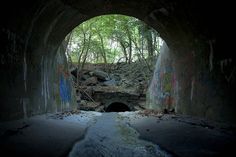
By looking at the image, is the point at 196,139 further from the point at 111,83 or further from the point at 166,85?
the point at 111,83

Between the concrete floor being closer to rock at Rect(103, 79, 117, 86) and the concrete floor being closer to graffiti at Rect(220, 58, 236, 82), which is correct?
graffiti at Rect(220, 58, 236, 82)

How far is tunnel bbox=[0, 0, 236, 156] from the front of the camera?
5516mm

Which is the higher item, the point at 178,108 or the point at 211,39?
the point at 211,39

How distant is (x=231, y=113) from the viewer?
5.66m

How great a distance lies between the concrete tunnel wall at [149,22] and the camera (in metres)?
5.68

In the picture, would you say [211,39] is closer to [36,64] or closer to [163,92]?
[36,64]

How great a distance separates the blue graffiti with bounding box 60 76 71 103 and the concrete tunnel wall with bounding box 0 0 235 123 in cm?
167

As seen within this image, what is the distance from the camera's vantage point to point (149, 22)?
31.6 ft

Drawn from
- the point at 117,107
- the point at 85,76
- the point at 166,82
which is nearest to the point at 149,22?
the point at 166,82

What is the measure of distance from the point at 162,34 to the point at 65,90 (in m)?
5.23

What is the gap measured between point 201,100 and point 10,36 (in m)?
4.94

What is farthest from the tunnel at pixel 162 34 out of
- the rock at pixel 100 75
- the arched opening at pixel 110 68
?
the rock at pixel 100 75

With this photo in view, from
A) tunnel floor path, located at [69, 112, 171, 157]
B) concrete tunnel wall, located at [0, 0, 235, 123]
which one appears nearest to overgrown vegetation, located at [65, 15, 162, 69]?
concrete tunnel wall, located at [0, 0, 235, 123]

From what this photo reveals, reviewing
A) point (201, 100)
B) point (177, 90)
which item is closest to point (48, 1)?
point (201, 100)
